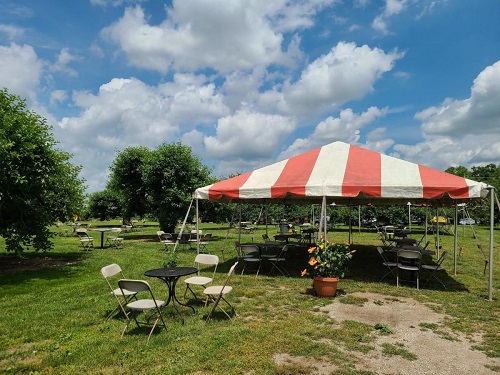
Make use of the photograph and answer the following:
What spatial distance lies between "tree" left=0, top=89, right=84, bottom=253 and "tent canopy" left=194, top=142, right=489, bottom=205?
13.9 feet

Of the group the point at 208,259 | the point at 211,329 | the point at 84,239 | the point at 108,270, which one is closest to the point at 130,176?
the point at 84,239

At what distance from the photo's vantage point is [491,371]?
3.56m

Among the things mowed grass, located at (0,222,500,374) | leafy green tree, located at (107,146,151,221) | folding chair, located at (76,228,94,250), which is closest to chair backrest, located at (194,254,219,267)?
mowed grass, located at (0,222,500,374)

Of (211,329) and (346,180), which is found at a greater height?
(346,180)

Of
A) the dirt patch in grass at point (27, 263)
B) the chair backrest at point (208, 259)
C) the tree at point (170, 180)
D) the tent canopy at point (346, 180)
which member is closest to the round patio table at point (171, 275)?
the chair backrest at point (208, 259)

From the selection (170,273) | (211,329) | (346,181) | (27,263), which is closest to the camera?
(211,329)

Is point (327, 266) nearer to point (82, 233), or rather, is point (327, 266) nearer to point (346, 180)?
point (346, 180)

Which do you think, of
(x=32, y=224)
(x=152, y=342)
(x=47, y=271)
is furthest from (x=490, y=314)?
(x=32, y=224)

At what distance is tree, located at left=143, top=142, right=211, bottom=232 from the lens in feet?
55.5

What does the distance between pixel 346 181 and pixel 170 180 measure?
11.4m

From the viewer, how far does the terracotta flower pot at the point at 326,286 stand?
20.7 ft

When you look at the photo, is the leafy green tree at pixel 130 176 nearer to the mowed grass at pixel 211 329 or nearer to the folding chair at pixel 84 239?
the folding chair at pixel 84 239

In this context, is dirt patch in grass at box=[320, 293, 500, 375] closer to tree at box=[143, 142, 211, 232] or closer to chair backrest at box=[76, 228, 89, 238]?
chair backrest at box=[76, 228, 89, 238]

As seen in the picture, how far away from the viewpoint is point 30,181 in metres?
8.65
